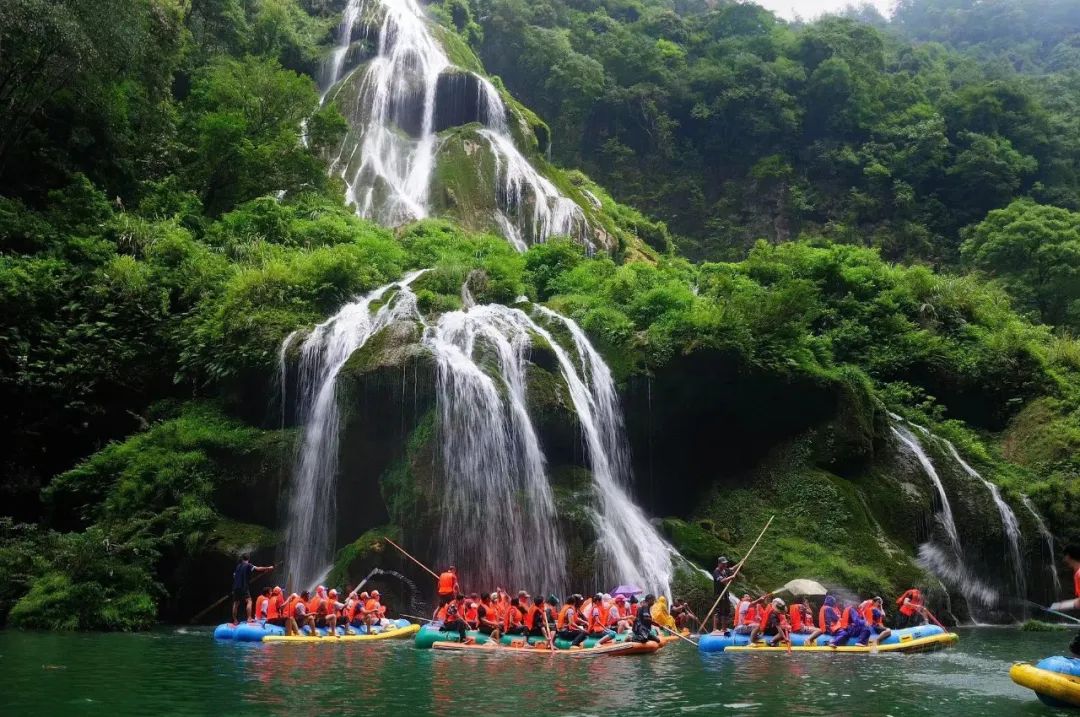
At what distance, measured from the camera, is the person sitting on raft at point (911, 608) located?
15141mm

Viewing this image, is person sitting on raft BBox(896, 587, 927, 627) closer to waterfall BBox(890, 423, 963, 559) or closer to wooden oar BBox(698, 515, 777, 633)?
wooden oar BBox(698, 515, 777, 633)

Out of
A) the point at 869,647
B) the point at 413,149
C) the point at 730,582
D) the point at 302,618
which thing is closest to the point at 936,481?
the point at 730,582

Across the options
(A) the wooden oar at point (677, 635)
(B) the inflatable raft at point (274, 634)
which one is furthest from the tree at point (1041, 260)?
(B) the inflatable raft at point (274, 634)

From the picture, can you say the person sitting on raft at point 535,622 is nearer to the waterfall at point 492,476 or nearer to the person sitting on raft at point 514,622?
the person sitting on raft at point 514,622

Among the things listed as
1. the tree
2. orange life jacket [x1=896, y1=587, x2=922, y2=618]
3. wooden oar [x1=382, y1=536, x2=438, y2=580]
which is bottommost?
orange life jacket [x1=896, y1=587, x2=922, y2=618]

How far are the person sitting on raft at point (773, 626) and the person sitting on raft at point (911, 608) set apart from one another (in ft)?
8.69

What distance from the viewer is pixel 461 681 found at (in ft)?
30.4

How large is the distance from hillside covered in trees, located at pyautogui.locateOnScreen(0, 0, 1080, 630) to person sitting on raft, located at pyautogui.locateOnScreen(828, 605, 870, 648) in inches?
140

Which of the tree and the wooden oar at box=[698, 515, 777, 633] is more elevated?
the tree

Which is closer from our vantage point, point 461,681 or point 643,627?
point 461,681

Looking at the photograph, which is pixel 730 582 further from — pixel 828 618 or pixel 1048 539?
pixel 1048 539

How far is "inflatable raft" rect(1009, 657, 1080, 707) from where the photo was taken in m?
7.55

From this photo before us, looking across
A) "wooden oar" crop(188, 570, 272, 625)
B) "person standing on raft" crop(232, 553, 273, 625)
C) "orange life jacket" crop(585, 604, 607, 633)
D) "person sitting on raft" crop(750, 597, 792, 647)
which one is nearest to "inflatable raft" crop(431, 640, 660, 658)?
"orange life jacket" crop(585, 604, 607, 633)

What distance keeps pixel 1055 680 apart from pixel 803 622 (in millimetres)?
7313
